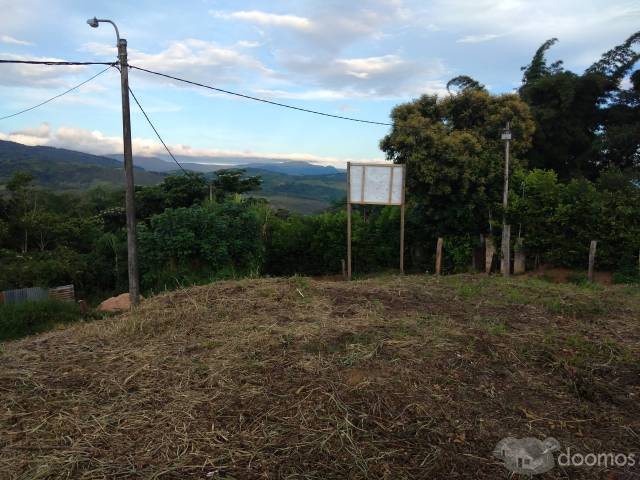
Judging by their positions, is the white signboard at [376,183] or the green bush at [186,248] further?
the green bush at [186,248]

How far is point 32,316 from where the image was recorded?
9312 millimetres

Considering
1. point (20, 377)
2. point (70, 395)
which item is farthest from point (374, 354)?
point (20, 377)

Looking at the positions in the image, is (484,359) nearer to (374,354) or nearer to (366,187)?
(374,354)

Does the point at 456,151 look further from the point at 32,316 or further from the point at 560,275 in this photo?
the point at 32,316

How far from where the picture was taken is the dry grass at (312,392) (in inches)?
99.7

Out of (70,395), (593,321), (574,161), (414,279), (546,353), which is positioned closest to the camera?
(70,395)

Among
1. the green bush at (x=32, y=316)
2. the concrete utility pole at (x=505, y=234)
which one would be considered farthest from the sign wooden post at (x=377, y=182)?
the green bush at (x=32, y=316)

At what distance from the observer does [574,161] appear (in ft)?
56.4

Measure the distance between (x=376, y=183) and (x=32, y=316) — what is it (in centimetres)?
735

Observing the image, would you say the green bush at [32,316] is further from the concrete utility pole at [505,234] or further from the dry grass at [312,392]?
the concrete utility pole at [505,234]

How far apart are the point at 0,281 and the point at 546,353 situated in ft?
45.3

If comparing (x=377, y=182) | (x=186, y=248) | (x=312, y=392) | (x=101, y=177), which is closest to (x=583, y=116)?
(x=377, y=182)

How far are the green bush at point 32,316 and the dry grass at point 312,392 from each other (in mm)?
4958

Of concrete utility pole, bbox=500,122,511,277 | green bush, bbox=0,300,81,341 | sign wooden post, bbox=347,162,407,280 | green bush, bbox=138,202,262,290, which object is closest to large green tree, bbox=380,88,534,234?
concrete utility pole, bbox=500,122,511,277
